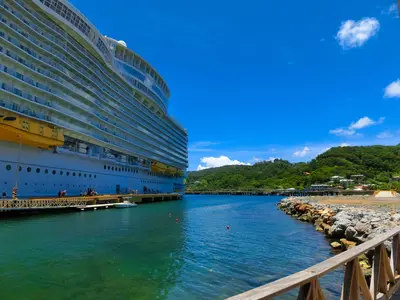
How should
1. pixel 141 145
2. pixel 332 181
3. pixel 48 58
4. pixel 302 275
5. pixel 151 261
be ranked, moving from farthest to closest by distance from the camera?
pixel 332 181
pixel 141 145
pixel 48 58
pixel 151 261
pixel 302 275

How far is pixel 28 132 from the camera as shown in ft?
96.6

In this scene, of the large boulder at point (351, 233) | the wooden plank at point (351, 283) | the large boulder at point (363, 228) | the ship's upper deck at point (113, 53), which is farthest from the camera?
the ship's upper deck at point (113, 53)

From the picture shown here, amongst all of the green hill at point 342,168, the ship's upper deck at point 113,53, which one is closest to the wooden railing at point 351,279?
the ship's upper deck at point 113,53

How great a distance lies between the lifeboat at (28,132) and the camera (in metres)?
27.5

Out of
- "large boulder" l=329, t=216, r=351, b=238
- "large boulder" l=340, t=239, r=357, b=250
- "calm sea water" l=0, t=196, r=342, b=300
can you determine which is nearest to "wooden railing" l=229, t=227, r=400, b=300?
"calm sea water" l=0, t=196, r=342, b=300

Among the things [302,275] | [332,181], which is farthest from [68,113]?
[332,181]

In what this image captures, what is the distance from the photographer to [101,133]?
1741 inches

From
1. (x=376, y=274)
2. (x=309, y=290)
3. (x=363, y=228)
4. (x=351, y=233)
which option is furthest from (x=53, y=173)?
(x=309, y=290)

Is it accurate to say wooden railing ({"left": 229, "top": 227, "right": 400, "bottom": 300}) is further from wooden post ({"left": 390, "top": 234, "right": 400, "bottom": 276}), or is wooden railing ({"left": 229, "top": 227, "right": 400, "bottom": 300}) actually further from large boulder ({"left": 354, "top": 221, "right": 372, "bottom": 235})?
large boulder ({"left": 354, "top": 221, "right": 372, "bottom": 235})

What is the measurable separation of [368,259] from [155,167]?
191 ft

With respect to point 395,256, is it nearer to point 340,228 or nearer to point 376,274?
point 376,274

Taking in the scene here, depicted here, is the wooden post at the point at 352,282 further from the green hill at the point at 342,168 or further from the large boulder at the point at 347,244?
the green hill at the point at 342,168

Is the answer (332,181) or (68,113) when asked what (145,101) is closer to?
(68,113)

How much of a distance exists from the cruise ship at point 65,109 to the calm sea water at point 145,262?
12.9m
